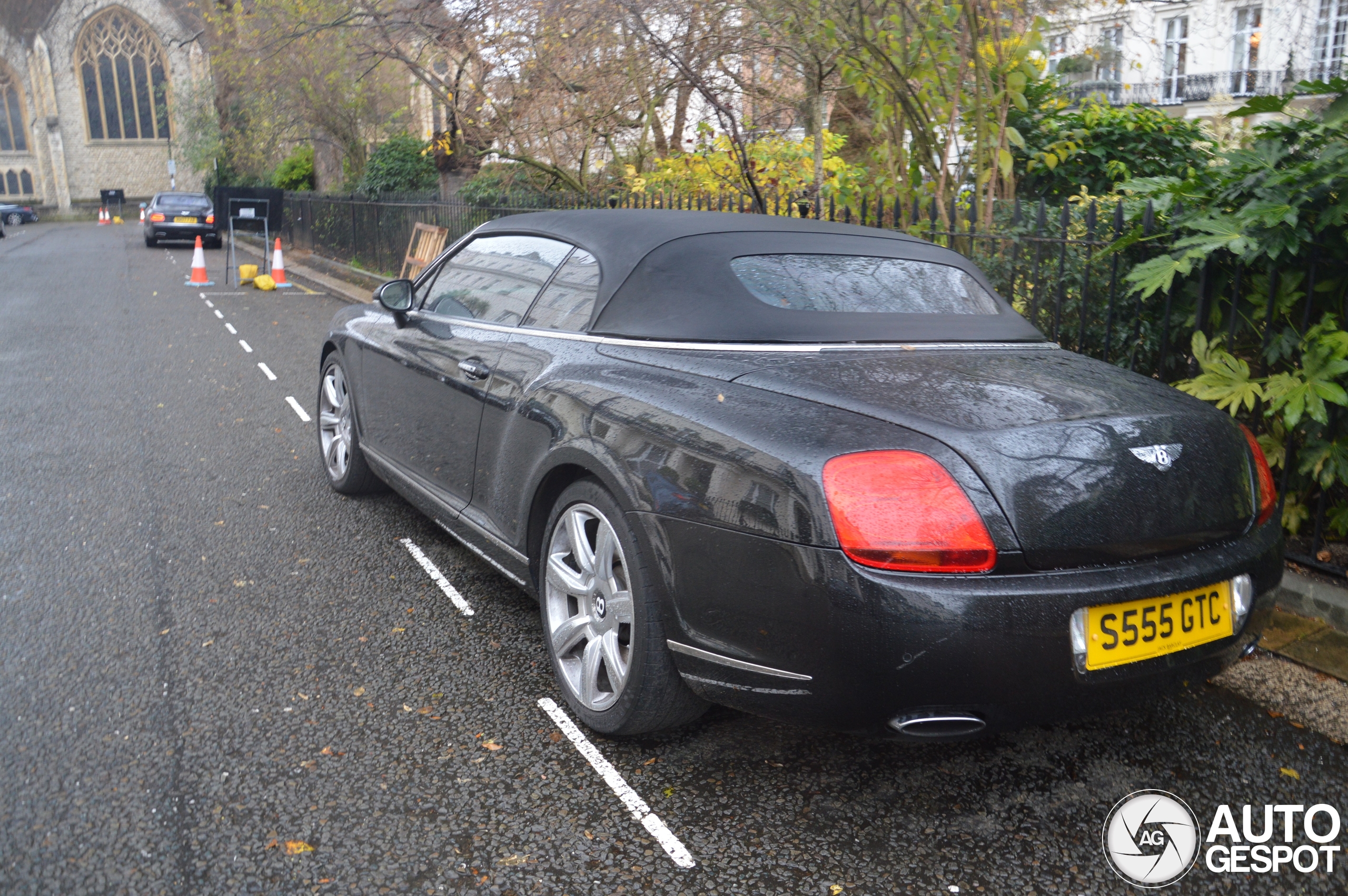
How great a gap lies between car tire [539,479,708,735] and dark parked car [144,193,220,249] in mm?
32140

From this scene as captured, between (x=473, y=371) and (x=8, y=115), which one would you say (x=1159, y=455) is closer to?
(x=473, y=371)

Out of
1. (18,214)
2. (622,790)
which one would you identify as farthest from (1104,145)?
(18,214)

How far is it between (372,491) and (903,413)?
3.86 m

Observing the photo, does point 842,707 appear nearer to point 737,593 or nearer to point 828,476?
point 737,593

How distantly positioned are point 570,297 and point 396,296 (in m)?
1.37

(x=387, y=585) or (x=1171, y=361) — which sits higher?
(x=1171, y=361)

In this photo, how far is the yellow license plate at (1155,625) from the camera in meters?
2.53

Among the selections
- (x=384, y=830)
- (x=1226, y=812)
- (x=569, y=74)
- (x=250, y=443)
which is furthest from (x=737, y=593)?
(x=569, y=74)

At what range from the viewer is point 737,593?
263cm

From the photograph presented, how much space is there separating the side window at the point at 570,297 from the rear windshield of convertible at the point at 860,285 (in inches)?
20.7

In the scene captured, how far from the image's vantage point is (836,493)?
8.07 feet

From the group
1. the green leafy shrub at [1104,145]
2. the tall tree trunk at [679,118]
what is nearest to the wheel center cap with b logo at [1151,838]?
the green leafy shrub at [1104,145]

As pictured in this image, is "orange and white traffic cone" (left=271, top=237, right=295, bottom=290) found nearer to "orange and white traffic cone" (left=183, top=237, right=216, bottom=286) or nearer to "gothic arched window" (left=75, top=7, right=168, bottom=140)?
"orange and white traffic cone" (left=183, top=237, right=216, bottom=286)

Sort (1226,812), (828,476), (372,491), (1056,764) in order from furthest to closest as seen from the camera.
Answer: (372,491) → (1056,764) → (1226,812) → (828,476)
